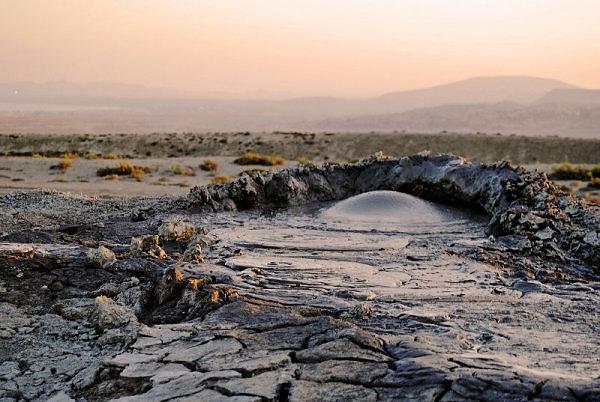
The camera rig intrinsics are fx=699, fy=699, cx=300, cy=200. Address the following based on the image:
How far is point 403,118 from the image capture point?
94.5 meters

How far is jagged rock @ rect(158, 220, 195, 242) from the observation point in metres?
7.21

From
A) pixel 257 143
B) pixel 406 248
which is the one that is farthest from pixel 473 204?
pixel 257 143

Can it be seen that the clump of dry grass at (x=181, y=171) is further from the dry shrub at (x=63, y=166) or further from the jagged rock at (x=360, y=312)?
the jagged rock at (x=360, y=312)

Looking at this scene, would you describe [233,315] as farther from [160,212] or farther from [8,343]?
[160,212]

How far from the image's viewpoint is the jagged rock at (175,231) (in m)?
7.21

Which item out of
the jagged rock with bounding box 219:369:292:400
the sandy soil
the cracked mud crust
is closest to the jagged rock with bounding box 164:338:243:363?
the cracked mud crust

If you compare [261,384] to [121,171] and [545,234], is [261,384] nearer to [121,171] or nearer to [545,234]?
[545,234]

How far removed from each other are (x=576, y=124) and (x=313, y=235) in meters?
79.4

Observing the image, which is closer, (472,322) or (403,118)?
(472,322)

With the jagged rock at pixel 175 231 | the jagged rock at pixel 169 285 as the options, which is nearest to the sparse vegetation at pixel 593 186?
the jagged rock at pixel 175 231

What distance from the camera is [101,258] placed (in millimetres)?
6113

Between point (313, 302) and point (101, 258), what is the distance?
207cm

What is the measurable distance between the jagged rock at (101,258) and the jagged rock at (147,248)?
0.31 metres

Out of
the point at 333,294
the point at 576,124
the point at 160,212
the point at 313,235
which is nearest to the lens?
the point at 333,294
